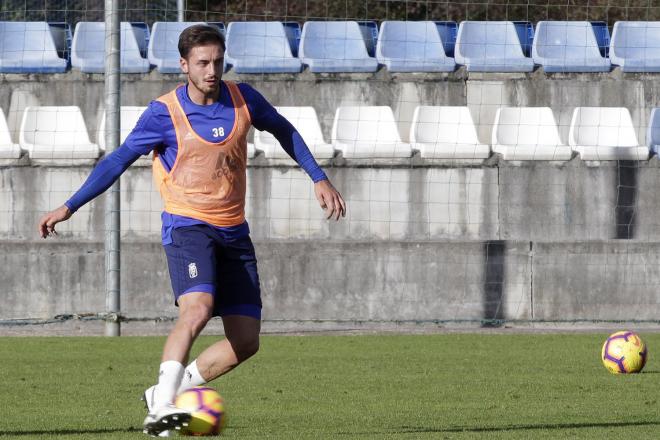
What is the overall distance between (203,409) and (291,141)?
1.50m

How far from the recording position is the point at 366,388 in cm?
918

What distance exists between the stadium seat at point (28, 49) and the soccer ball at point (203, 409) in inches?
489

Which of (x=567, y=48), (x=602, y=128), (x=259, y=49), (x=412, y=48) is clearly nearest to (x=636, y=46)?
(x=567, y=48)

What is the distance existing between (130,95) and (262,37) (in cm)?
215

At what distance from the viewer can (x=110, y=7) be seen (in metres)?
14.3

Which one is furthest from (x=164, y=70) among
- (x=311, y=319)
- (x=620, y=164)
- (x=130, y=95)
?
(x=620, y=164)

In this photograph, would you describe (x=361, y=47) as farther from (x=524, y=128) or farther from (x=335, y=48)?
(x=524, y=128)

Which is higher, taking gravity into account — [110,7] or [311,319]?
[110,7]

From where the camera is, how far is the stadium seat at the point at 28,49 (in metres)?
18.1

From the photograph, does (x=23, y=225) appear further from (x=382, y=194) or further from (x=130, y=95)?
(x=382, y=194)

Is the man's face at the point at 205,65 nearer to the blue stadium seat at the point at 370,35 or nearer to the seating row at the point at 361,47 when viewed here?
the seating row at the point at 361,47

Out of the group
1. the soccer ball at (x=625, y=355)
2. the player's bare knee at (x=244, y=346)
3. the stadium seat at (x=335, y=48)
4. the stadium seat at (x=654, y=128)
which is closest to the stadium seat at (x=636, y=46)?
the stadium seat at (x=654, y=128)

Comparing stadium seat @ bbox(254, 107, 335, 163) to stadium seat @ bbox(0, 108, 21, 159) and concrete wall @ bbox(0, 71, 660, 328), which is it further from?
stadium seat @ bbox(0, 108, 21, 159)

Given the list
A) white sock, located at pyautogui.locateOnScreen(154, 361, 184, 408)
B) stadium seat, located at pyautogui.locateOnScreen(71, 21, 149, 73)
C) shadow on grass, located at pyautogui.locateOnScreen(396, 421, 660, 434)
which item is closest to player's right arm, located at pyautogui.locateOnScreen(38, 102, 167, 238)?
white sock, located at pyautogui.locateOnScreen(154, 361, 184, 408)
